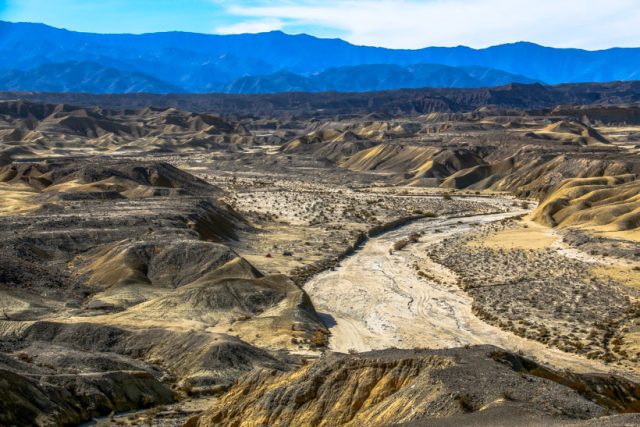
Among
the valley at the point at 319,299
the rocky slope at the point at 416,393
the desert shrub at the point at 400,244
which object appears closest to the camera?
the rocky slope at the point at 416,393

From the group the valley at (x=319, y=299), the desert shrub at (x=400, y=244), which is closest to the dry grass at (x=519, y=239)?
the valley at (x=319, y=299)

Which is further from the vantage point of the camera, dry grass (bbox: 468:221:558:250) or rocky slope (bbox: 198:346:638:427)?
dry grass (bbox: 468:221:558:250)

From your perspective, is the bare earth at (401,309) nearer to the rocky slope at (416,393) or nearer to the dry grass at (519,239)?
the dry grass at (519,239)

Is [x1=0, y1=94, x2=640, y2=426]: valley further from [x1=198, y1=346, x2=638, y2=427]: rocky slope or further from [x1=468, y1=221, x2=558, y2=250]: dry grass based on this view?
[x1=468, y1=221, x2=558, y2=250]: dry grass

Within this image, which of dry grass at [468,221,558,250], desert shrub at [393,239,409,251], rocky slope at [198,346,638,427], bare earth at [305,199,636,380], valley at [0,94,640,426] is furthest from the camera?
desert shrub at [393,239,409,251]

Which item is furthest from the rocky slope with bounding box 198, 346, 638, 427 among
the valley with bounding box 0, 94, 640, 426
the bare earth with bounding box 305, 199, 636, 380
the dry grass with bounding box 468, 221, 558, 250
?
the dry grass with bounding box 468, 221, 558, 250

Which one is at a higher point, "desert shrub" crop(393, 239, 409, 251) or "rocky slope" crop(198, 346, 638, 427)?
"rocky slope" crop(198, 346, 638, 427)

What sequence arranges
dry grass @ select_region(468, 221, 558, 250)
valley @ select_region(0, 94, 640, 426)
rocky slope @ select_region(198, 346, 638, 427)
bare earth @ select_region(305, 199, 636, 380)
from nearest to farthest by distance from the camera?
rocky slope @ select_region(198, 346, 638, 427) → valley @ select_region(0, 94, 640, 426) → bare earth @ select_region(305, 199, 636, 380) → dry grass @ select_region(468, 221, 558, 250)

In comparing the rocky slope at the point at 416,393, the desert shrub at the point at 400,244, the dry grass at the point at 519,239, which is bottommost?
the desert shrub at the point at 400,244

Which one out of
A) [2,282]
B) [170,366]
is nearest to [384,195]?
[2,282]

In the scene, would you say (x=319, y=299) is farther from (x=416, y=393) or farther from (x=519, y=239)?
(x=519, y=239)

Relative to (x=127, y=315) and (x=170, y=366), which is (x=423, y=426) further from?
(x=127, y=315)
